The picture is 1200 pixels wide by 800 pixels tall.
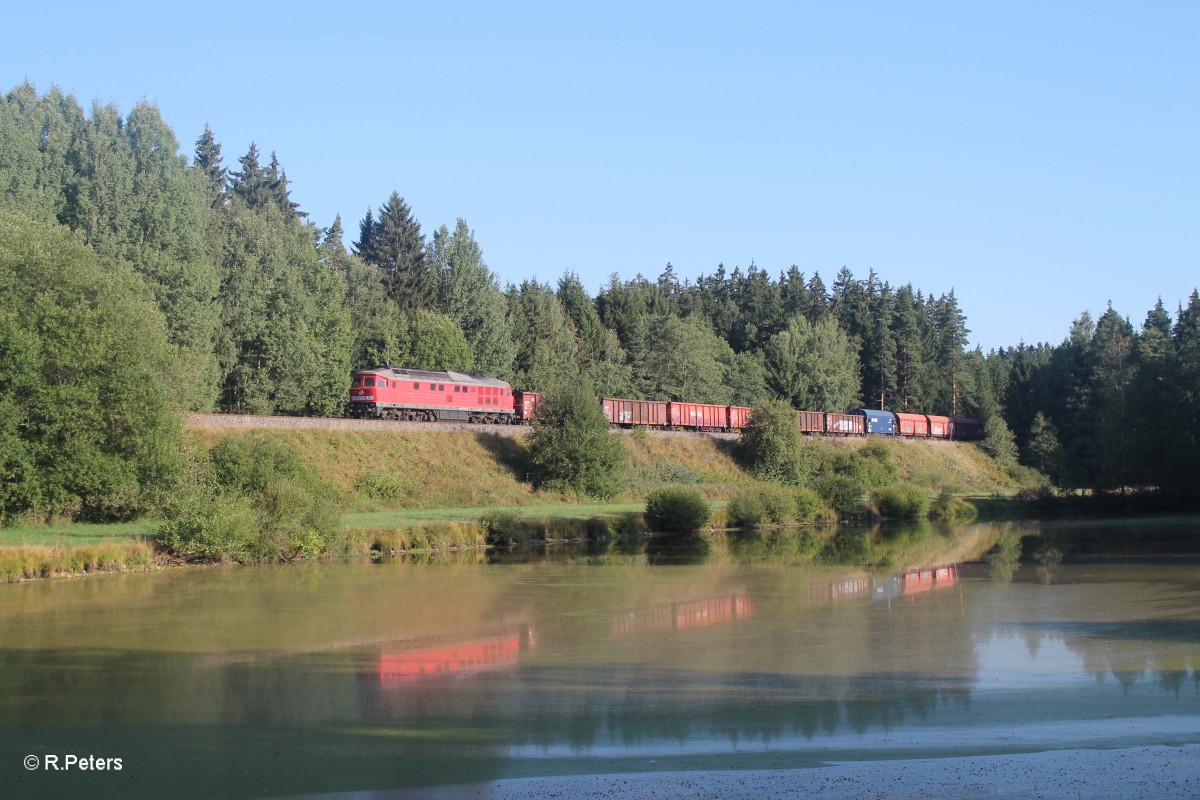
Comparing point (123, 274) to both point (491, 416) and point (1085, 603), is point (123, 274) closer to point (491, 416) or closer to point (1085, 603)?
point (491, 416)

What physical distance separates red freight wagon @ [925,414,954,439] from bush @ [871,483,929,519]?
123 feet

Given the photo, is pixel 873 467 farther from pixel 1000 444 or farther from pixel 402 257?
pixel 402 257

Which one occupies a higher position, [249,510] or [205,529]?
[249,510]

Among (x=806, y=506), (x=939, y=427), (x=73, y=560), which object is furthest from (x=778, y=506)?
(x=939, y=427)

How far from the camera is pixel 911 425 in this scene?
299ft

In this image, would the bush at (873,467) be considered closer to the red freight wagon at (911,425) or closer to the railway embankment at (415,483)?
the railway embankment at (415,483)

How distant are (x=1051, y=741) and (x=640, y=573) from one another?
20324 millimetres

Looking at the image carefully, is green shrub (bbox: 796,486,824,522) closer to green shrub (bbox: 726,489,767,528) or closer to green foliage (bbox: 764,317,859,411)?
green shrub (bbox: 726,489,767,528)

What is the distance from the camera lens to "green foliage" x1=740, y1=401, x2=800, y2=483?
68.9 metres

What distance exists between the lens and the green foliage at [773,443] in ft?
226

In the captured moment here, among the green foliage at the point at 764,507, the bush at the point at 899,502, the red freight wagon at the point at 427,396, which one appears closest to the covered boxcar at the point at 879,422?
the bush at the point at 899,502

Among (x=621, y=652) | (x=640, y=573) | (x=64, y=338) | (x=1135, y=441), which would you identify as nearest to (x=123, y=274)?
(x=64, y=338)

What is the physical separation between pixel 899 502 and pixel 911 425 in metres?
35.9

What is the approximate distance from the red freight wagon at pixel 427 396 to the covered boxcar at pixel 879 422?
36.0 meters
